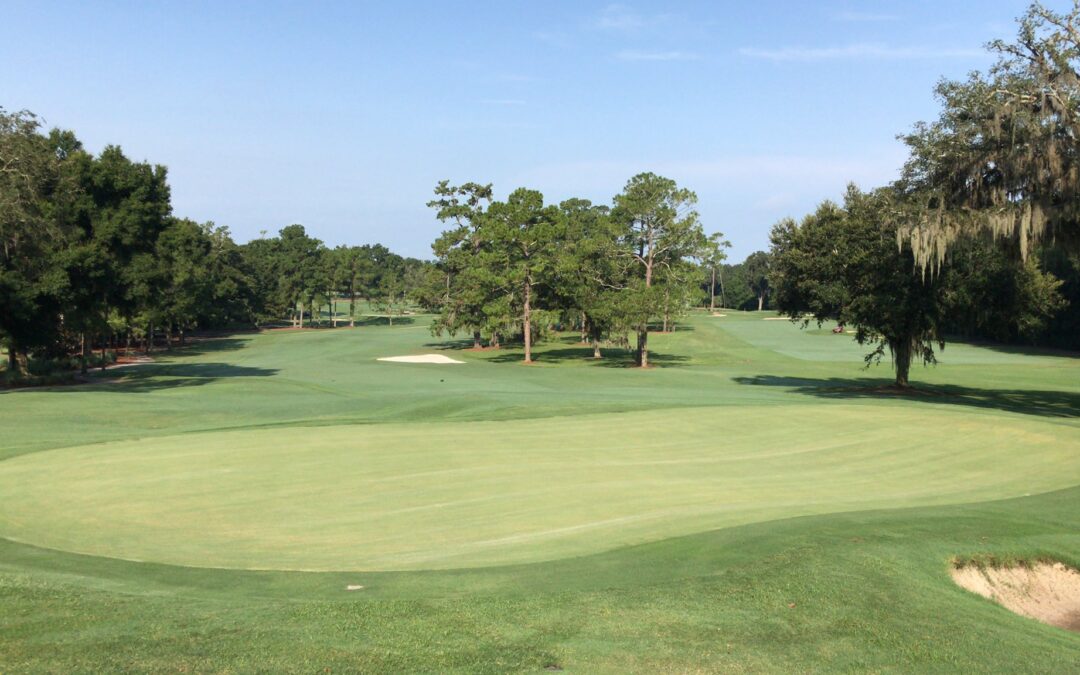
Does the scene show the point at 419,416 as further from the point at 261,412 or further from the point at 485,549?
the point at 485,549

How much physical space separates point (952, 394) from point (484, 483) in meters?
32.9

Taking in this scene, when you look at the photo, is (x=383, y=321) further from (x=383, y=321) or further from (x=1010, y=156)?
(x=1010, y=156)

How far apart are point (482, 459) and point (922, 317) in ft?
88.8

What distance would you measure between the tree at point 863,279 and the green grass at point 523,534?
7.71 meters

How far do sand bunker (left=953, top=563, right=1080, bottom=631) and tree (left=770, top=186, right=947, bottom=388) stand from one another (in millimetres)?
23972

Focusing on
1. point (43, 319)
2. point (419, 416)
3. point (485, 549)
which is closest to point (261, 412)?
point (419, 416)

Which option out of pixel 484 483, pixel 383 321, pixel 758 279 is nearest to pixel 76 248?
pixel 484 483

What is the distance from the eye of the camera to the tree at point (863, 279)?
125 ft

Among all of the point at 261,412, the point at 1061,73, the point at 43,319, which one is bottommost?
the point at 261,412

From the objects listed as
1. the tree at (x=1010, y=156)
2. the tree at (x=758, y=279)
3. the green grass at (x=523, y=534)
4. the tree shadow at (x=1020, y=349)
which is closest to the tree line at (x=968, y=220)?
the tree at (x=1010, y=156)

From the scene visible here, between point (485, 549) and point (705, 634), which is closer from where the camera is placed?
point (705, 634)

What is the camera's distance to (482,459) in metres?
19.8

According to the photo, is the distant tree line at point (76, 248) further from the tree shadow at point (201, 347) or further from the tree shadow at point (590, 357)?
the tree shadow at point (590, 357)

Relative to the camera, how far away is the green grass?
7.96 meters
